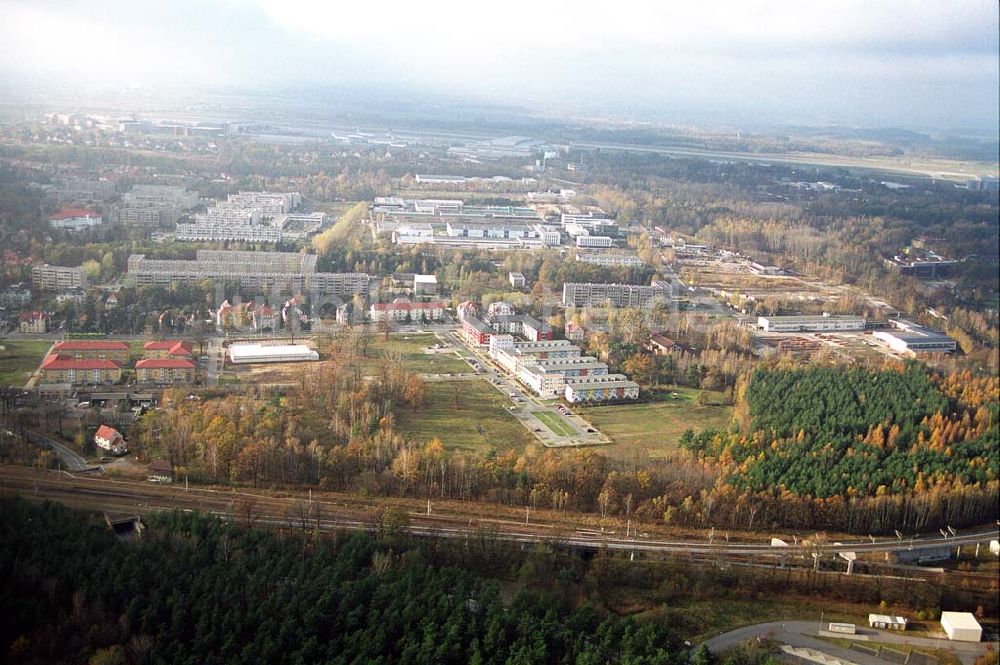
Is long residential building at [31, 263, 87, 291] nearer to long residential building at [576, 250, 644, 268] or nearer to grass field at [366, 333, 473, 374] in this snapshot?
grass field at [366, 333, 473, 374]

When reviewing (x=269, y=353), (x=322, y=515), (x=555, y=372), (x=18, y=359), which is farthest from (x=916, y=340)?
(x=18, y=359)

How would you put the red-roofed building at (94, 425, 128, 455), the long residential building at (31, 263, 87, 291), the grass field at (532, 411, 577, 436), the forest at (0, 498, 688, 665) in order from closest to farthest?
the forest at (0, 498, 688, 665)
the red-roofed building at (94, 425, 128, 455)
the grass field at (532, 411, 577, 436)
the long residential building at (31, 263, 87, 291)

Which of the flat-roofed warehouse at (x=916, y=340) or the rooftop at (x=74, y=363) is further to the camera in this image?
the flat-roofed warehouse at (x=916, y=340)

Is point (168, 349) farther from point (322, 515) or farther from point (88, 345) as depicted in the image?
point (322, 515)

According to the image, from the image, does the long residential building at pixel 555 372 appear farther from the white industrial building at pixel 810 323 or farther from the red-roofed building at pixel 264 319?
the white industrial building at pixel 810 323

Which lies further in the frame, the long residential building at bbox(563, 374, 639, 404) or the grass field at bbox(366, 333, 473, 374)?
the grass field at bbox(366, 333, 473, 374)

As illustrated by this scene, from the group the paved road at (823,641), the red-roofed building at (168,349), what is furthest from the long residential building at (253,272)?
the paved road at (823,641)

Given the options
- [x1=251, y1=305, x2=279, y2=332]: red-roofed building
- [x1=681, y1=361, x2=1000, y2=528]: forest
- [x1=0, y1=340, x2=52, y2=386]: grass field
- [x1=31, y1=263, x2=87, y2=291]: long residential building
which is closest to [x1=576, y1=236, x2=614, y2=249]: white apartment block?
[x1=681, y1=361, x2=1000, y2=528]: forest
